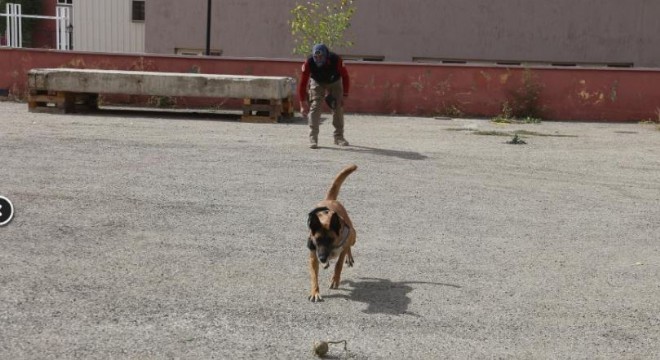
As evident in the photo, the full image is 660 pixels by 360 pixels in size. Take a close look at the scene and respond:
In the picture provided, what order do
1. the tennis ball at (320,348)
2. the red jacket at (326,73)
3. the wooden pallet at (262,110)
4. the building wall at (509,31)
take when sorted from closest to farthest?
the tennis ball at (320,348) → the red jacket at (326,73) → the wooden pallet at (262,110) → the building wall at (509,31)

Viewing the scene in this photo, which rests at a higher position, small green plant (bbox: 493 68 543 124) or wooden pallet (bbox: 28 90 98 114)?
small green plant (bbox: 493 68 543 124)

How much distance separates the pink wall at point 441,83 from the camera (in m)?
20.6

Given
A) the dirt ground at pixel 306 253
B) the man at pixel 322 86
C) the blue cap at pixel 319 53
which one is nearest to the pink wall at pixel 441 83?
the man at pixel 322 86

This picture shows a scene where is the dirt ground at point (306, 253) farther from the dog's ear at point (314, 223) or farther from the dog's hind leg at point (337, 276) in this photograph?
the dog's ear at point (314, 223)

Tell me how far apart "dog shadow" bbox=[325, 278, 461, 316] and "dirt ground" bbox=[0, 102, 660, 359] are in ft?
0.08

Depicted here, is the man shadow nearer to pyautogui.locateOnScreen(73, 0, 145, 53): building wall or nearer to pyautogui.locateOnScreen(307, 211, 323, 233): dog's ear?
pyautogui.locateOnScreen(307, 211, 323, 233): dog's ear

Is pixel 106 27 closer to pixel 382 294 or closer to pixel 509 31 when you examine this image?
pixel 509 31

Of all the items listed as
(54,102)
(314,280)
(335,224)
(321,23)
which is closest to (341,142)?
(54,102)

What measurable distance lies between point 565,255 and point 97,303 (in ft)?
13.1

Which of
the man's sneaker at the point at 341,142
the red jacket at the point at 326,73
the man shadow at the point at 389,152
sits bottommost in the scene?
the man shadow at the point at 389,152

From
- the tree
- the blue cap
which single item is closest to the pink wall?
the tree

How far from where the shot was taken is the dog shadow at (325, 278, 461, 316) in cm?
565

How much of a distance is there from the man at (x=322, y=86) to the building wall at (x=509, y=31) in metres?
16.7

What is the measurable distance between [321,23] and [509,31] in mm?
7164
